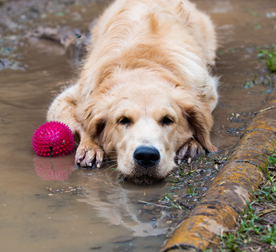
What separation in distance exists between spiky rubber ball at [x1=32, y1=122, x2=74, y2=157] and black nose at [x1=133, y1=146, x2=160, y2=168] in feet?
2.71

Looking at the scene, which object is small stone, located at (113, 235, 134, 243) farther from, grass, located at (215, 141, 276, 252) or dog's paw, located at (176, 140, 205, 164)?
dog's paw, located at (176, 140, 205, 164)

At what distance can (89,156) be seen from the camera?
3299 millimetres

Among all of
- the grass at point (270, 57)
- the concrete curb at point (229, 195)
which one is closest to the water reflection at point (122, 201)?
the concrete curb at point (229, 195)

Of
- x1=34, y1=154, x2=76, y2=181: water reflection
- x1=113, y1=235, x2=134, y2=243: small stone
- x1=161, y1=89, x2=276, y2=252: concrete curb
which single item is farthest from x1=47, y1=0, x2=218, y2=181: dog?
x1=113, y1=235, x2=134, y2=243: small stone

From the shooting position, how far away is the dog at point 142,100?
3051mm

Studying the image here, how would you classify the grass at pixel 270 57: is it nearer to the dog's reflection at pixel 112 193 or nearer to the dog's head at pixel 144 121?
the dog's head at pixel 144 121

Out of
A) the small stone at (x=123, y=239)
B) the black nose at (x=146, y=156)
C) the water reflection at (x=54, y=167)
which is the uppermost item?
the black nose at (x=146, y=156)

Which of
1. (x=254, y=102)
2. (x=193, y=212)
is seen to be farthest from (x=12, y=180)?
(x=254, y=102)

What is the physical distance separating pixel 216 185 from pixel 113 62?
1.85 m

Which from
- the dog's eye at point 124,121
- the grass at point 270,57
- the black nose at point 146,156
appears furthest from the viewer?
the grass at point 270,57

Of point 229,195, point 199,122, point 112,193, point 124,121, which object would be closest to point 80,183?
point 112,193

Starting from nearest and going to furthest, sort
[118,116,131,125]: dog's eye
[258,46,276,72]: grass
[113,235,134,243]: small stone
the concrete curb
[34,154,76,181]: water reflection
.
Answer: the concrete curb → [113,235,134,243]: small stone → [34,154,76,181]: water reflection → [118,116,131,125]: dog's eye → [258,46,276,72]: grass

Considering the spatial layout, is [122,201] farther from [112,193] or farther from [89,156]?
[89,156]

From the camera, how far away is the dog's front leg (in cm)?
329
